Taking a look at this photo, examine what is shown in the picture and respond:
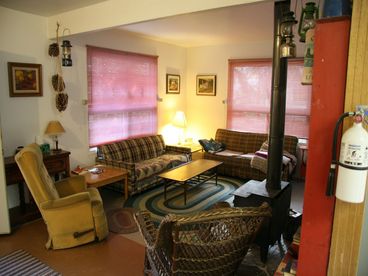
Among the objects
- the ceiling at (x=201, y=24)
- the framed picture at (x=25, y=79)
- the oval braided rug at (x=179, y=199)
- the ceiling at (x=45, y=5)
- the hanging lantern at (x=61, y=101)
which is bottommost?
the oval braided rug at (x=179, y=199)

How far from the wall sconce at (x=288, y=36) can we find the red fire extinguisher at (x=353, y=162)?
3.28 ft

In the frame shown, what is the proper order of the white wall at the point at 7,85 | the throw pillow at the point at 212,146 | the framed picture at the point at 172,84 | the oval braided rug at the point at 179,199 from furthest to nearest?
the framed picture at the point at 172,84
the throw pillow at the point at 212,146
the oval braided rug at the point at 179,199
the white wall at the point at 7,85

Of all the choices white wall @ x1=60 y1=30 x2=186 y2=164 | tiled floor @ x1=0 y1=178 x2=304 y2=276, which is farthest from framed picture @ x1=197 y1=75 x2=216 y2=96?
tiled floor @ x1=0 y1=178 x2=304 y2=276

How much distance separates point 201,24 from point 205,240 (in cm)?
339

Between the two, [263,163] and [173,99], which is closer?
[263,163]

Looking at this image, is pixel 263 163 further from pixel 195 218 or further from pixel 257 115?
pixel 195 218

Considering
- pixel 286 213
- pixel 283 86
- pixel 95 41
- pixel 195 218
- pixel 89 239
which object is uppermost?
pixel 95 41

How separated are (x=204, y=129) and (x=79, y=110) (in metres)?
2.94

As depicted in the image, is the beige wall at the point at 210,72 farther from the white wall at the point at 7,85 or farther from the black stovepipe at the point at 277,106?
the white wall at the point at 7,85

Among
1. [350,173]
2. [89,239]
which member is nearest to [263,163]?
[89,239]

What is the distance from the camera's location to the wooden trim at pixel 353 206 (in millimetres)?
1143

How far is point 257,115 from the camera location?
5.70 metres

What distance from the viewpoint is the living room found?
351cm

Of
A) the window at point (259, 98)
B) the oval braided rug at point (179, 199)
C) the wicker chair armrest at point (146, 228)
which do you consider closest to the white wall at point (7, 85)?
the oval braided rug at point (179, 199)
